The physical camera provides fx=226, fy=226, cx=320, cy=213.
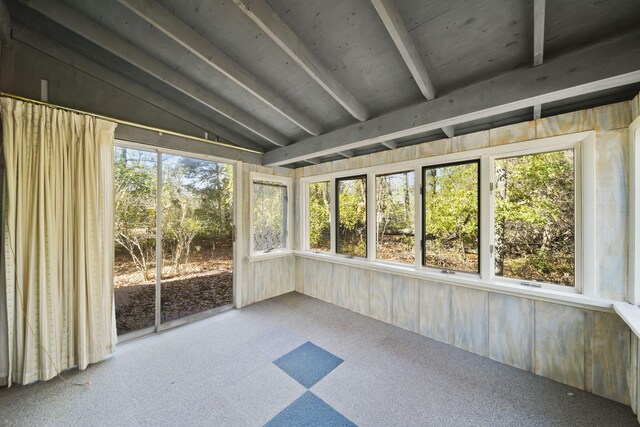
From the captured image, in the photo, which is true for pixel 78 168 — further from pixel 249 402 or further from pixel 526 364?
pixel 526 364

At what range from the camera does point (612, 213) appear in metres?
1.77

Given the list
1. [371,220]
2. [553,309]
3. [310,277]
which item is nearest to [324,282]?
[310,277]

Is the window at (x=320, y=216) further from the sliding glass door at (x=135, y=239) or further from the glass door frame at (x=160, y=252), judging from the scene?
the sliding glass door at (x=135, y=239)

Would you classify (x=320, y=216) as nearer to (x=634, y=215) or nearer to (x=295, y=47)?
(x=295, y=47)

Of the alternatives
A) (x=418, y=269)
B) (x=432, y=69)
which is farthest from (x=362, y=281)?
(x=432, y=69)

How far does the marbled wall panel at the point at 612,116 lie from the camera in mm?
1733

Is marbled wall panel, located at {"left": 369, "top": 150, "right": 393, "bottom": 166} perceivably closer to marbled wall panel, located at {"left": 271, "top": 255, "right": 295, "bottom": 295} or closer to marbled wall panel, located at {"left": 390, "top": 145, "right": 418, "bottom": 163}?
marbled wall panel, located at {"left": 390, "top": 145, "right": 418, "bottom": 163}

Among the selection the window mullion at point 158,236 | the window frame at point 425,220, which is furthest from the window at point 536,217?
the window mullion at point 158,236

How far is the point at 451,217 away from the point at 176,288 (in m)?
3.69

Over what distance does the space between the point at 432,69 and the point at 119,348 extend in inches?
159

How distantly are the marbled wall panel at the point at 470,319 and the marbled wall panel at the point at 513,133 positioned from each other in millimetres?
1532

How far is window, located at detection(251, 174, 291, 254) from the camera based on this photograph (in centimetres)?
376

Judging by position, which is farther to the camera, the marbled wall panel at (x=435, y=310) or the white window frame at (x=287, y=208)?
the white window frame at (x=287, y=208)

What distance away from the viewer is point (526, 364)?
2084mm
